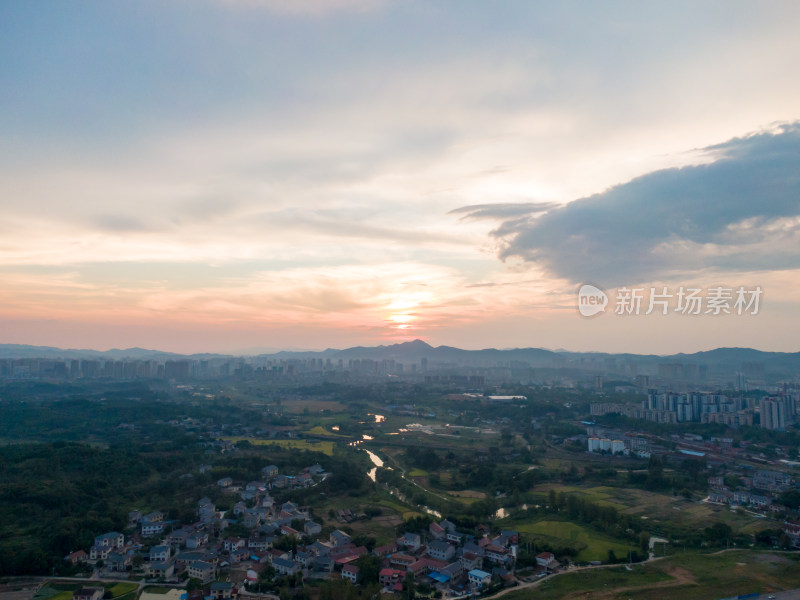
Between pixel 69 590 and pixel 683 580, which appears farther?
pixel 683 580

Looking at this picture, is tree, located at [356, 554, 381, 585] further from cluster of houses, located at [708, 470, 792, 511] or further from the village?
cluster of houses, located at [708, 470, 792, 511]

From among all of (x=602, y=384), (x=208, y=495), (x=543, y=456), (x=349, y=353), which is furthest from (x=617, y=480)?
(x=349, y=353)

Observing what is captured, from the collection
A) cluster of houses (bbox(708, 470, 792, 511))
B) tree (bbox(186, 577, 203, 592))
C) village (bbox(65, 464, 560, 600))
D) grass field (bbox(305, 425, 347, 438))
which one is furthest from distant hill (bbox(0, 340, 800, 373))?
tree (bbox(186, 577, 203, 592))

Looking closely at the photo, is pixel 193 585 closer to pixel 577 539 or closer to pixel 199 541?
pixel 199 541

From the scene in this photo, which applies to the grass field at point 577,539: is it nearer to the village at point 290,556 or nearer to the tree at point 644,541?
the tree at point 644,541

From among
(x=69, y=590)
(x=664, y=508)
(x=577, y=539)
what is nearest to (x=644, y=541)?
(x=577, y=539)

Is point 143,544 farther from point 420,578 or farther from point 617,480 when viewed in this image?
point 617,480

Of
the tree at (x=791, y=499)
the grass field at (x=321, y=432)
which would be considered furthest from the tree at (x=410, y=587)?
the grass field at (x=321, y=432)
